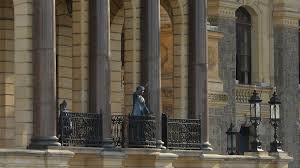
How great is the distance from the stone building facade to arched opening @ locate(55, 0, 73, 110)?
0.03 m

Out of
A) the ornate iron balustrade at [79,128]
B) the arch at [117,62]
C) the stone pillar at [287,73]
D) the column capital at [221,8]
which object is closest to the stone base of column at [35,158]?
the ornate iron balustrade at [79,128]

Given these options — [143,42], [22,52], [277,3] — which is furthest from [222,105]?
[22,52]

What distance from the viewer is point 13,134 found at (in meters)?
39.8

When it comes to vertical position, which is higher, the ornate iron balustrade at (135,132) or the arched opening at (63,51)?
the arched opening at (63,51)

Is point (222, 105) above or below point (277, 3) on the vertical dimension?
below

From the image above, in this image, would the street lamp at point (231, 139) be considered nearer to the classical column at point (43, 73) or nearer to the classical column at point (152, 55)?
the classical column at point (152, 55)

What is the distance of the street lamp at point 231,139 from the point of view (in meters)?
46.7

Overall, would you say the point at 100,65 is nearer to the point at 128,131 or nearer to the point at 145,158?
the point at 128,131

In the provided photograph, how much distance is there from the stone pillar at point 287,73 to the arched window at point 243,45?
1133 mm

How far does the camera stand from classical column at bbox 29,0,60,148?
35.3 metres

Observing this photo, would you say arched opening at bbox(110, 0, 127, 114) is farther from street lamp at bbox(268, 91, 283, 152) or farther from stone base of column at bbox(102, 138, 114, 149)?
stone base of column at bbox(102, 138, 114, 149)

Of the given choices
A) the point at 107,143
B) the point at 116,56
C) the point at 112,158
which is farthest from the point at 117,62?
the point at 112,158

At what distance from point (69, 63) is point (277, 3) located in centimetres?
1205

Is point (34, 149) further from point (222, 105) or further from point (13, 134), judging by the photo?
point (222, 105)
